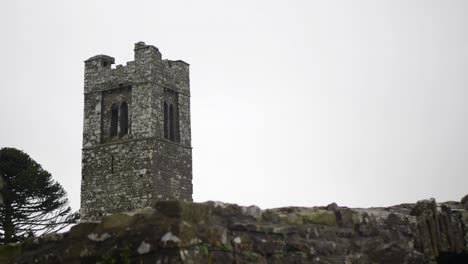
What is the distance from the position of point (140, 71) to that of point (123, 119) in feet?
7.87

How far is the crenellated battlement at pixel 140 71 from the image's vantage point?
2818 cm

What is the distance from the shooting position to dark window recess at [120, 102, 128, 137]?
28600 mm

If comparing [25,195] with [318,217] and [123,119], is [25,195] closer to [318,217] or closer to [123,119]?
[123,119]

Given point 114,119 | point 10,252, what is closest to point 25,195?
point 114,119

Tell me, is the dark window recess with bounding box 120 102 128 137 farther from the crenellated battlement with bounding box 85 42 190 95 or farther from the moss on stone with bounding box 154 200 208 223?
the moss on stone with bounding box 154 200 208 223

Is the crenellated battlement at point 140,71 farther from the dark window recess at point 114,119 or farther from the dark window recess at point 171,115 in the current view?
the dark window recess at point 114,119

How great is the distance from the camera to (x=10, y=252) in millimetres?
4801

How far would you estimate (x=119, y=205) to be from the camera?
27.2m

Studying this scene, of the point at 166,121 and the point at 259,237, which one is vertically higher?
the point at 166,121

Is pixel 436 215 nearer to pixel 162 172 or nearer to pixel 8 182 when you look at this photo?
pixel 162 172

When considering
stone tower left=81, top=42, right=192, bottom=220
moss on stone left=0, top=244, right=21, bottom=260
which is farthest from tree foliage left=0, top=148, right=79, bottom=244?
moss on stone left=0, top=244, right=21, bottom=260

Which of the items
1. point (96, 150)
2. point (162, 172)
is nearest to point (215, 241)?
point (162, 172)

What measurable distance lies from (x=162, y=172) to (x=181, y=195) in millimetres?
1579

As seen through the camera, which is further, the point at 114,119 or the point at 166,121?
the point at 114,119
